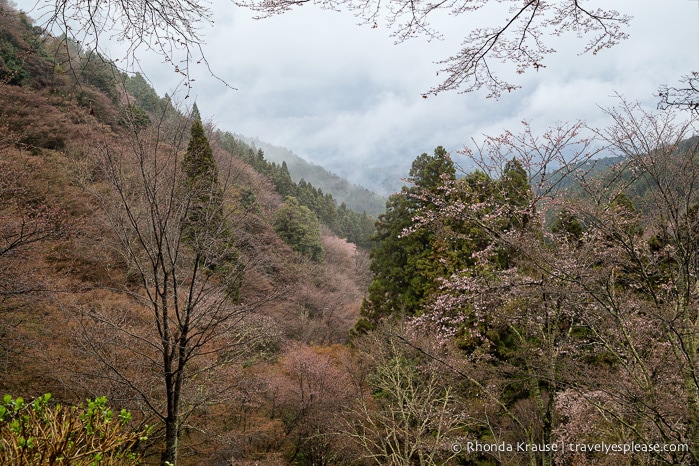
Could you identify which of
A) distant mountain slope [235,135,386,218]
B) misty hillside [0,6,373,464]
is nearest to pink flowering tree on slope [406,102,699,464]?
misty hillside [0,6,373,464]

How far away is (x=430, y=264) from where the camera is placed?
47.7 feet

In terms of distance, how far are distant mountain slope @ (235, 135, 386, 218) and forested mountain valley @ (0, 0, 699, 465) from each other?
249 ft

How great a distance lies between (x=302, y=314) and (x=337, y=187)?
99576 millimetres

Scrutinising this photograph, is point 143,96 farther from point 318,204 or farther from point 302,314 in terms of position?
point 302,314

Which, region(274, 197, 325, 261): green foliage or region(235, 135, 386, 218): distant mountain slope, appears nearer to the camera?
region(274, 197, 325, 261): green foliage

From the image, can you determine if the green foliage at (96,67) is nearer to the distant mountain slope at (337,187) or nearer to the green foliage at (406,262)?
the green foliage at (406,262)

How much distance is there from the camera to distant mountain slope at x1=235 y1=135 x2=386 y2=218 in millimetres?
98238

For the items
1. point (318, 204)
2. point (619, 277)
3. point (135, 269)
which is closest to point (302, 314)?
point (135, 269)

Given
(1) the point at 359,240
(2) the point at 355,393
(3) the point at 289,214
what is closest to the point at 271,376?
(2) the point at 355,393

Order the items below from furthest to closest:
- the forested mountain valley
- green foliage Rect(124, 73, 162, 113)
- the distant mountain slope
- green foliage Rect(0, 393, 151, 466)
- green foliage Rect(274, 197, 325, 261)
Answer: the distant mountain slope < green foliage Rect(274, 197, 325, 261) < green foliage Rect(124, 73, 162, 113) < the forested mountain valley < green foliage Rect(0, 393, 151, 466)

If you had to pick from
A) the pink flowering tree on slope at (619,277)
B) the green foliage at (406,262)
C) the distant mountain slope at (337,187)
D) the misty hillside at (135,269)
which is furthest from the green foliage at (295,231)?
the distant mountain slope at (337,187)

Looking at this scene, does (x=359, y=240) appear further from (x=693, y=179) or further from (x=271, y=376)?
(x=693, y=179)

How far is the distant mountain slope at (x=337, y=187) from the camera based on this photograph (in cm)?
9824

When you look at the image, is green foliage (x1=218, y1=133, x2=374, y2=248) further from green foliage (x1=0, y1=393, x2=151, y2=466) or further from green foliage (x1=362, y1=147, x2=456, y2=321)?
green foliage (x1=0, y1=393, x2=151, y2=466)
